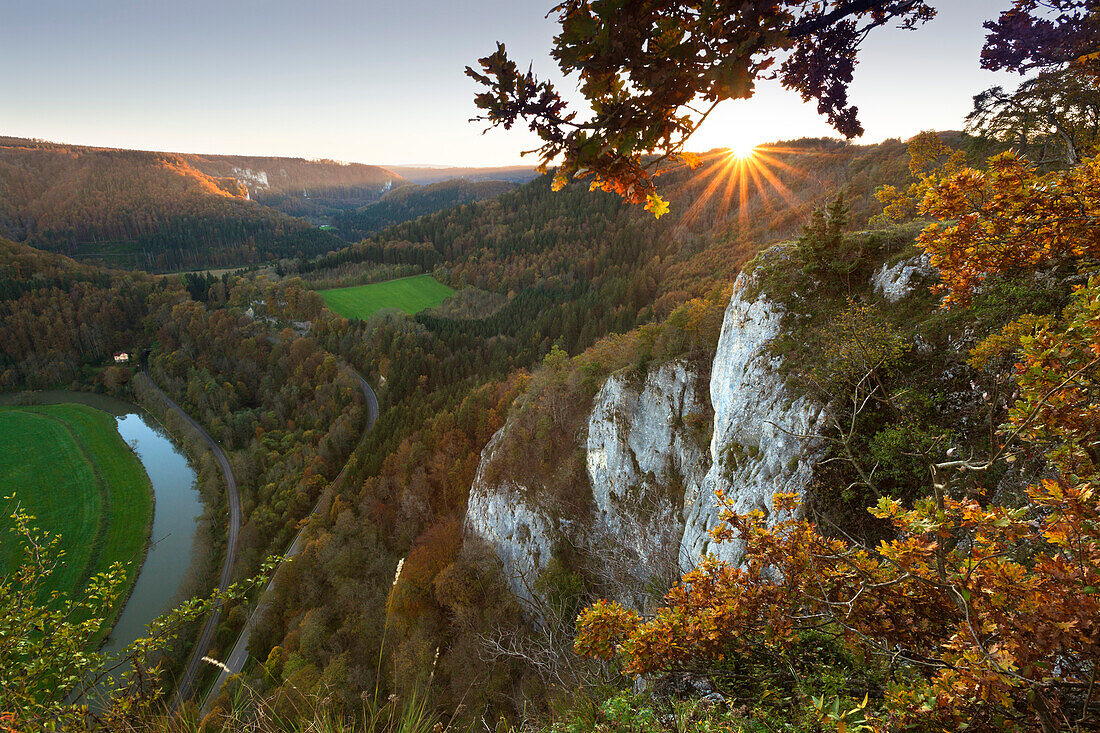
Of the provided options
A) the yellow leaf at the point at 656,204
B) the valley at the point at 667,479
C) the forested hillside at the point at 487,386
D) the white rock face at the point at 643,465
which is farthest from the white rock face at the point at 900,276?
the yellow leaf at the point at 656,204

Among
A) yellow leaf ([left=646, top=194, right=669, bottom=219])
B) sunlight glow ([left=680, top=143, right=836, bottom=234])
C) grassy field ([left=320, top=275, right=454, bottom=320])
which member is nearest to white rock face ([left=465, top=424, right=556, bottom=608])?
yellow leaf ([left=646, top=194, right=669, bottom=219])

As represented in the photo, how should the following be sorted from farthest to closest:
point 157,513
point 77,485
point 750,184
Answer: point 750,184 → point 77,485 → point 157,513

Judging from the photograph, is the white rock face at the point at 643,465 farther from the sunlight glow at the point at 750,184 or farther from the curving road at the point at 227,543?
the sunlight glow at the point at 750,184

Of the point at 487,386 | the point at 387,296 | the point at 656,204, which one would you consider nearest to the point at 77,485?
the point at 487,386

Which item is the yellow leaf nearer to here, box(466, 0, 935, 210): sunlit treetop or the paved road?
box(466, 0, 935, 210): sunlit treetop

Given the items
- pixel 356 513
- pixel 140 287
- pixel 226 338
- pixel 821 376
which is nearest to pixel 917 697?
pixel 821 376

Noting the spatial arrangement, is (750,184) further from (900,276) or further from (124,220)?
(124,220)
